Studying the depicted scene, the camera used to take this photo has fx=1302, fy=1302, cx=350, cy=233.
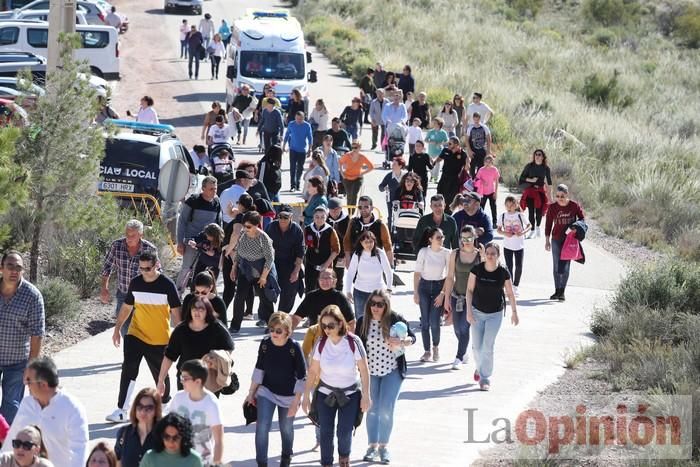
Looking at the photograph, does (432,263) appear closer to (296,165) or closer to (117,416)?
(117,416)

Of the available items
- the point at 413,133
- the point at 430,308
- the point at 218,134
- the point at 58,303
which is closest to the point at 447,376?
the point at 430,308

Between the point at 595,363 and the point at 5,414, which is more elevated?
the point at 5,414

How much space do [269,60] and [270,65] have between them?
0.43 feet

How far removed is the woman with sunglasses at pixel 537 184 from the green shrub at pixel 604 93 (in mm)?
22970

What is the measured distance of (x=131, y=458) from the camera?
8.10 meters

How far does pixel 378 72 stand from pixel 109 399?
2378 centimetres

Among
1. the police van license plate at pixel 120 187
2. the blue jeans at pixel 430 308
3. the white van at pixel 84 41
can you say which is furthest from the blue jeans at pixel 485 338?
the white van at pixel 84 41

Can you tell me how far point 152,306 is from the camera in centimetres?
1141

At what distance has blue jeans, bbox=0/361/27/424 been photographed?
10.4 metres

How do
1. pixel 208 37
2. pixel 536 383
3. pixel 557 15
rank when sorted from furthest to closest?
pixel 557 15 → pixel 208 37 → pixel 536 383

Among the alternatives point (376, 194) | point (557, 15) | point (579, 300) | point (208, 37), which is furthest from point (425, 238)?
point (557, 15)

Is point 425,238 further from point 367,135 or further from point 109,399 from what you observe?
point 367,135

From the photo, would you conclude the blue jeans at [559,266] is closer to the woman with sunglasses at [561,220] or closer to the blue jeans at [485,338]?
the woman with sunglasses at [561,220]

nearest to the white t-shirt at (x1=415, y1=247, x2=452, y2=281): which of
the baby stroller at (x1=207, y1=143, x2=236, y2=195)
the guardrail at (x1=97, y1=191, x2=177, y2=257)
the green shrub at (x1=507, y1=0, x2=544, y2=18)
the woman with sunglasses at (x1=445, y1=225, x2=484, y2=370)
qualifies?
the woman with sunglasses at (x1=445, y1=225, x2=484, y2=370)
